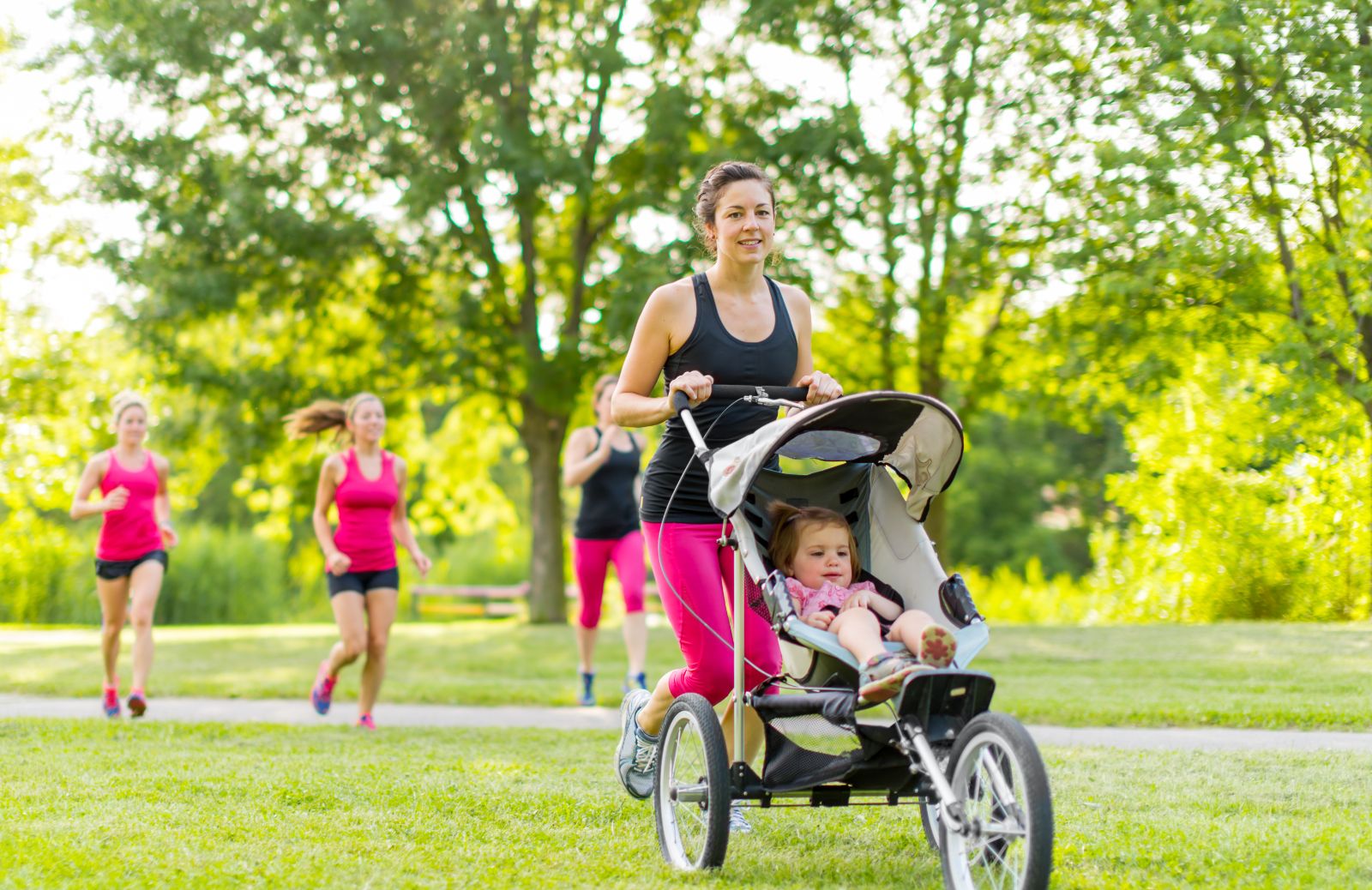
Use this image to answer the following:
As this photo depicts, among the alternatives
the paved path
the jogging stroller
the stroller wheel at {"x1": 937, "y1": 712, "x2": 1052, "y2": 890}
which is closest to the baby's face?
the jogging stroller

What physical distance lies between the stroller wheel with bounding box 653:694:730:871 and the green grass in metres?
0.11

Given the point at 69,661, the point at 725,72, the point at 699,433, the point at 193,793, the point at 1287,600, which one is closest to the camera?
the point at 699,433

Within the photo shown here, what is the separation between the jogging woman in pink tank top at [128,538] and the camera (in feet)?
30.6

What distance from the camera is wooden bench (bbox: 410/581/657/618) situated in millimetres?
34000

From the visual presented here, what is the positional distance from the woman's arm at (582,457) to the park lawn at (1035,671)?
5.82ft

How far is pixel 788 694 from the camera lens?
441 centimetres

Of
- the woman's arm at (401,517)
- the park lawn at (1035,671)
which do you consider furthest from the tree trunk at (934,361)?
the woman's arm at (401,517)

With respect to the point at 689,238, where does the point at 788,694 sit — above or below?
below

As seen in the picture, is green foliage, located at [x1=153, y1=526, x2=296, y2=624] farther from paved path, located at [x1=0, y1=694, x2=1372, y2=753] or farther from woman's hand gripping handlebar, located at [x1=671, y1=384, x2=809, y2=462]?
woman's hand gripping handlebar, located at [x1=671, y1=384, x2=809, y2=462]

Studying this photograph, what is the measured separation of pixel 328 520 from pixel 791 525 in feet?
15.9

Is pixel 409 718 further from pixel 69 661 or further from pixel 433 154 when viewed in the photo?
pixel 433 154

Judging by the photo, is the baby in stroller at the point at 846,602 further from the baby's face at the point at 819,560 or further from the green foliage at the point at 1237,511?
the green foliage at the point at 1237,511

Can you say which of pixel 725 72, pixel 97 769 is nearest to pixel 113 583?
pixel 97 769

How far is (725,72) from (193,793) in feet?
50.6
